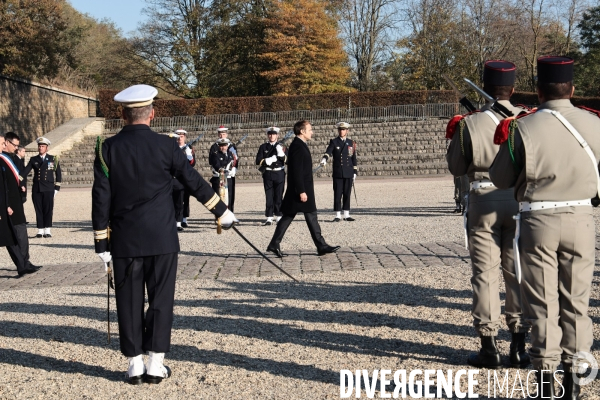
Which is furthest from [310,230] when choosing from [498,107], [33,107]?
[33,107]

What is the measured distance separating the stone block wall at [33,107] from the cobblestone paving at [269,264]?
3402 cm

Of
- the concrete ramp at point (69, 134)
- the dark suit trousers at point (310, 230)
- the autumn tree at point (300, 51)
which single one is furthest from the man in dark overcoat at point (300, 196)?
the autumn tree at point (300, 51)

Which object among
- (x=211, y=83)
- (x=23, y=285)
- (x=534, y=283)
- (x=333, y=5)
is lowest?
(x=23, y=285)

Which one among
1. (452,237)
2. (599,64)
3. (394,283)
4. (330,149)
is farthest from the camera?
(599,64)

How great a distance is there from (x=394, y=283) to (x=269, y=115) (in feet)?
119

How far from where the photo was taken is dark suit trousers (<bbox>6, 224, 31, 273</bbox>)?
Result: 9.84 meters

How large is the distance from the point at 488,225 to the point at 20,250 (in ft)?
23.2

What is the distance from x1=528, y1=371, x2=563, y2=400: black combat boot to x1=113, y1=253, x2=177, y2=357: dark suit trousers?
96.0 inches

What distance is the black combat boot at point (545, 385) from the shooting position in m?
4.20

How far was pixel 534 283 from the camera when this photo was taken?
426 cm

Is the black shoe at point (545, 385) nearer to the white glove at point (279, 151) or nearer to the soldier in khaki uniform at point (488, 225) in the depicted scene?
the soldier in khaki uniform at point (488, 225)

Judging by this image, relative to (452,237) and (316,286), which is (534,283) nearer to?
(316,286)

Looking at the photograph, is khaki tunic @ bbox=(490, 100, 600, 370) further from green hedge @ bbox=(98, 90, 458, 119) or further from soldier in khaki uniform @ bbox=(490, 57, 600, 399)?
green hedge @ bbox=(98, 90, 458, 119)

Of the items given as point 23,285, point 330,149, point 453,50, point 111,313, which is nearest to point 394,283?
point 111,313
